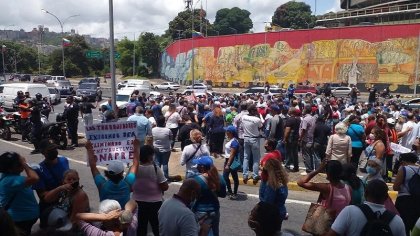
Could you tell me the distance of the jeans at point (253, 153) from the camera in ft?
33.6

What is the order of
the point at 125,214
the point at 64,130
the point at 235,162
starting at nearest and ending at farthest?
the point at 125,214 < the point at 235,162 < the point at 64,130

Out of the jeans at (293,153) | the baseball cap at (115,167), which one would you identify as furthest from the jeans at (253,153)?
the baseball cap at (115,167)

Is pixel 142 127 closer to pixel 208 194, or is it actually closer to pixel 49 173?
pixel 49 173

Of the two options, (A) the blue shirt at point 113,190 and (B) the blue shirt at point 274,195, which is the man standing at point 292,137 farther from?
(A) the blue shirt at point 113,190

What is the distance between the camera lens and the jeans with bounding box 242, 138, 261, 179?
33.6 ft

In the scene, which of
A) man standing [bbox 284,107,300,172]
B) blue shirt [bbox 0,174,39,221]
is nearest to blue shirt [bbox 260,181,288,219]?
blue shirt [bbox 0,174,39,221]

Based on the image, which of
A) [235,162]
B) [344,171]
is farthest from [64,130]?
[344,171]

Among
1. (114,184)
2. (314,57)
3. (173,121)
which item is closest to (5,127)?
(173,121)

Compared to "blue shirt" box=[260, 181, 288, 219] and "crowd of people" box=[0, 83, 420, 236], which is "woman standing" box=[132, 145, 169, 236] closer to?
"crowd of people" box=[0, 83, 420, 236]

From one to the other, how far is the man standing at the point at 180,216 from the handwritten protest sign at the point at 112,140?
208cm

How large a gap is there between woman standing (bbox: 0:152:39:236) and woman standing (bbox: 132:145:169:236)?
128cm

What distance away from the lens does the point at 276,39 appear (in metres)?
58.4

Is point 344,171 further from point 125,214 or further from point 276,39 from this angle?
point 276,39

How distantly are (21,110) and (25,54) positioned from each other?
4057 inches
